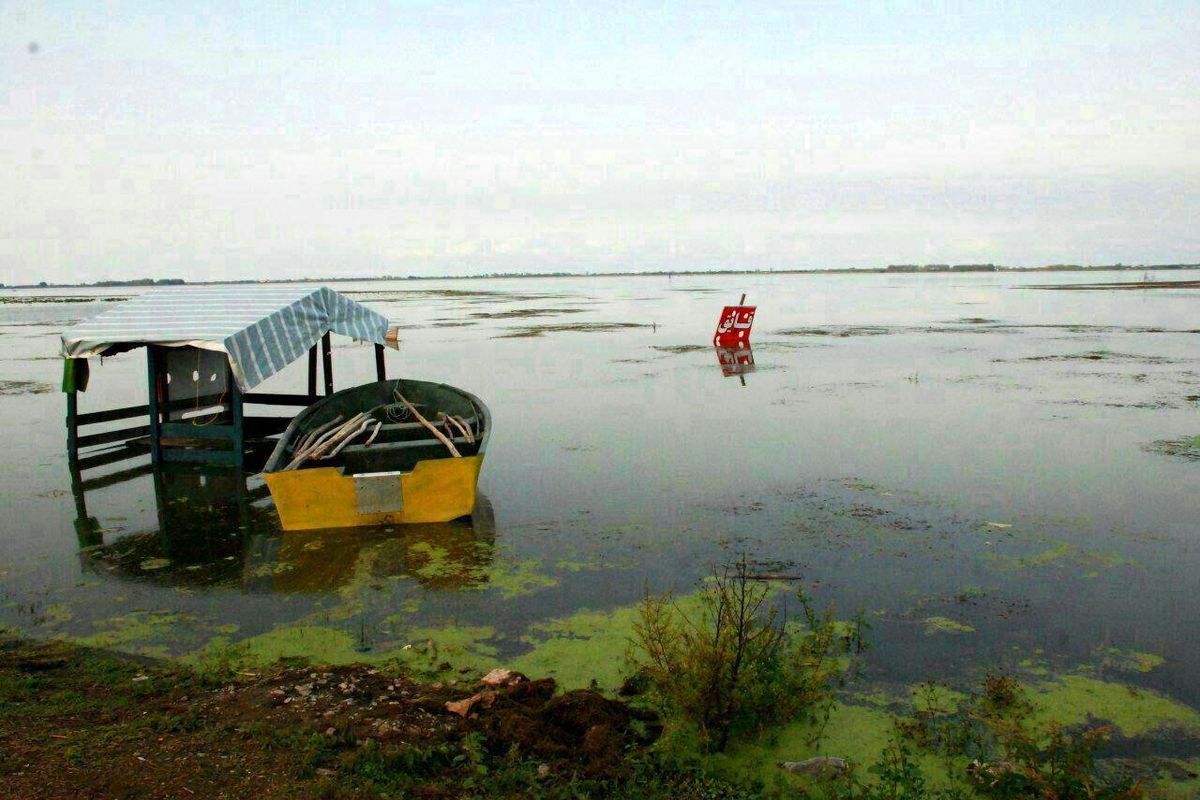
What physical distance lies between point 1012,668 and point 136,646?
6131mm

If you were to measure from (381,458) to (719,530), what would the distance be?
4.37 meters

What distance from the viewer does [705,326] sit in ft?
129

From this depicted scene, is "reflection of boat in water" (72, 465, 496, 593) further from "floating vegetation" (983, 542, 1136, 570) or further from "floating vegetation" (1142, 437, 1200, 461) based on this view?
"floating vegetation" (1142, 437, 1200, 461)

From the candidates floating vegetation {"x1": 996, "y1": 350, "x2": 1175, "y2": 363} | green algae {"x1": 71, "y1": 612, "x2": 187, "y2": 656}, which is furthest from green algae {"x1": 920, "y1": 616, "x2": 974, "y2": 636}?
floating vegetation {"x1": 996, "y1": 350, "x2": 1175, "y2": 363}

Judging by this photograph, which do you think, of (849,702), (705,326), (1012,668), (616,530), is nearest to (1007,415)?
(616,530)

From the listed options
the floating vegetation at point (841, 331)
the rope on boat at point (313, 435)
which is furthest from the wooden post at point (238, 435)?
the floating vegetation at point (841, 331)

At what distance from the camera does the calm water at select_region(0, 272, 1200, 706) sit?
6.35 m

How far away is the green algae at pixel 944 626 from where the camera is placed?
6.05 meters

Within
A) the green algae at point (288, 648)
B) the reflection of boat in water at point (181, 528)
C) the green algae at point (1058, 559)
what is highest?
the green algae at point (1058, 559)

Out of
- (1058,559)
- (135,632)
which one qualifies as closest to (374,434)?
(135,632)

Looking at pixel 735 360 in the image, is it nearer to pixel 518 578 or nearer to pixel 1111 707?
pixel 518 578

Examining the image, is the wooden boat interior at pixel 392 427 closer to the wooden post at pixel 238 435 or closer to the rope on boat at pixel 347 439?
the rope on boat at pixel 347 439

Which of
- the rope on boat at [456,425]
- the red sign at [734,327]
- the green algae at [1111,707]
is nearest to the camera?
the green algae at [1111,707]

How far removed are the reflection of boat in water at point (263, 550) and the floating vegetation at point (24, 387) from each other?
38.2 feet
